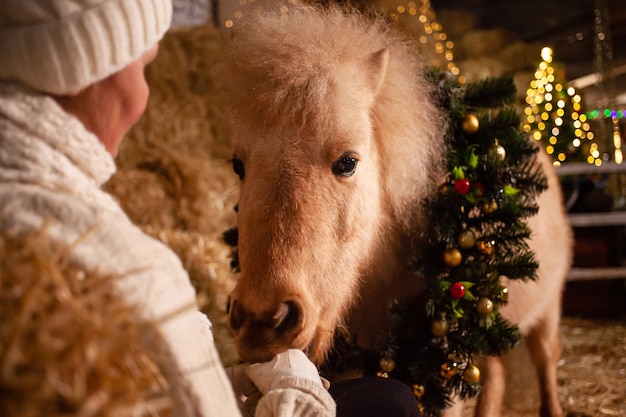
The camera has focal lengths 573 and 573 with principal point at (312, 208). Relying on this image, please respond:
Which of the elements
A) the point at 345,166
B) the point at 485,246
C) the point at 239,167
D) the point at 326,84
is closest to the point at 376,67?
the point at 326,84

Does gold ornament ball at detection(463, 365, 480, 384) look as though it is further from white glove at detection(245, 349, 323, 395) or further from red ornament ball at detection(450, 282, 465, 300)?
white glove at detection(245, 349, 323, 395)

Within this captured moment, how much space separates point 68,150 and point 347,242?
78 cm

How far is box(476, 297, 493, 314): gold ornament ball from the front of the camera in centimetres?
143

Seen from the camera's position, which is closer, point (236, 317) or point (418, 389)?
point (236, 317)

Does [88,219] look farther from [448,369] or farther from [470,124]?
[470,124]

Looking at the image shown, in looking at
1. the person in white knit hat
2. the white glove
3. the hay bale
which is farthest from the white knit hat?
the white glove

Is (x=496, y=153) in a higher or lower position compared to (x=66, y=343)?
lower

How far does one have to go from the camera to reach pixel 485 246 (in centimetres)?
151

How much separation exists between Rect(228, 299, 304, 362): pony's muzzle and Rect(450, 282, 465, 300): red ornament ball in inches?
20.2

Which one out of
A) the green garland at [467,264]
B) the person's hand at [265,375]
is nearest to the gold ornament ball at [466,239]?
the green garland at [467,264]

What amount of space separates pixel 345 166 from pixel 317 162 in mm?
74

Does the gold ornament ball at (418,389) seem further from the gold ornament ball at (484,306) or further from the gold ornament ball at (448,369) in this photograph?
the gold ornament ball at (484,306)

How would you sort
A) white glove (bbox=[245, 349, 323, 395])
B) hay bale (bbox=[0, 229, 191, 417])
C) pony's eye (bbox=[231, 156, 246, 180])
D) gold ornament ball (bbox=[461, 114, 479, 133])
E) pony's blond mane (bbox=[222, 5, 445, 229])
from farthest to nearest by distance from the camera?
gold ornament ball (bbox=[461, 114, 479, 133]) → pony's eye (bbox=[231, 156, 246, 180]) → pony's blond mane (bbox=[222, 5, 445, 229]) → white glove (bbox=[245, 349, 323, 395]) → hay bale (bbox=[0, 229, 191, 417])

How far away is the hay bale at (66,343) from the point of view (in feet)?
1.53
